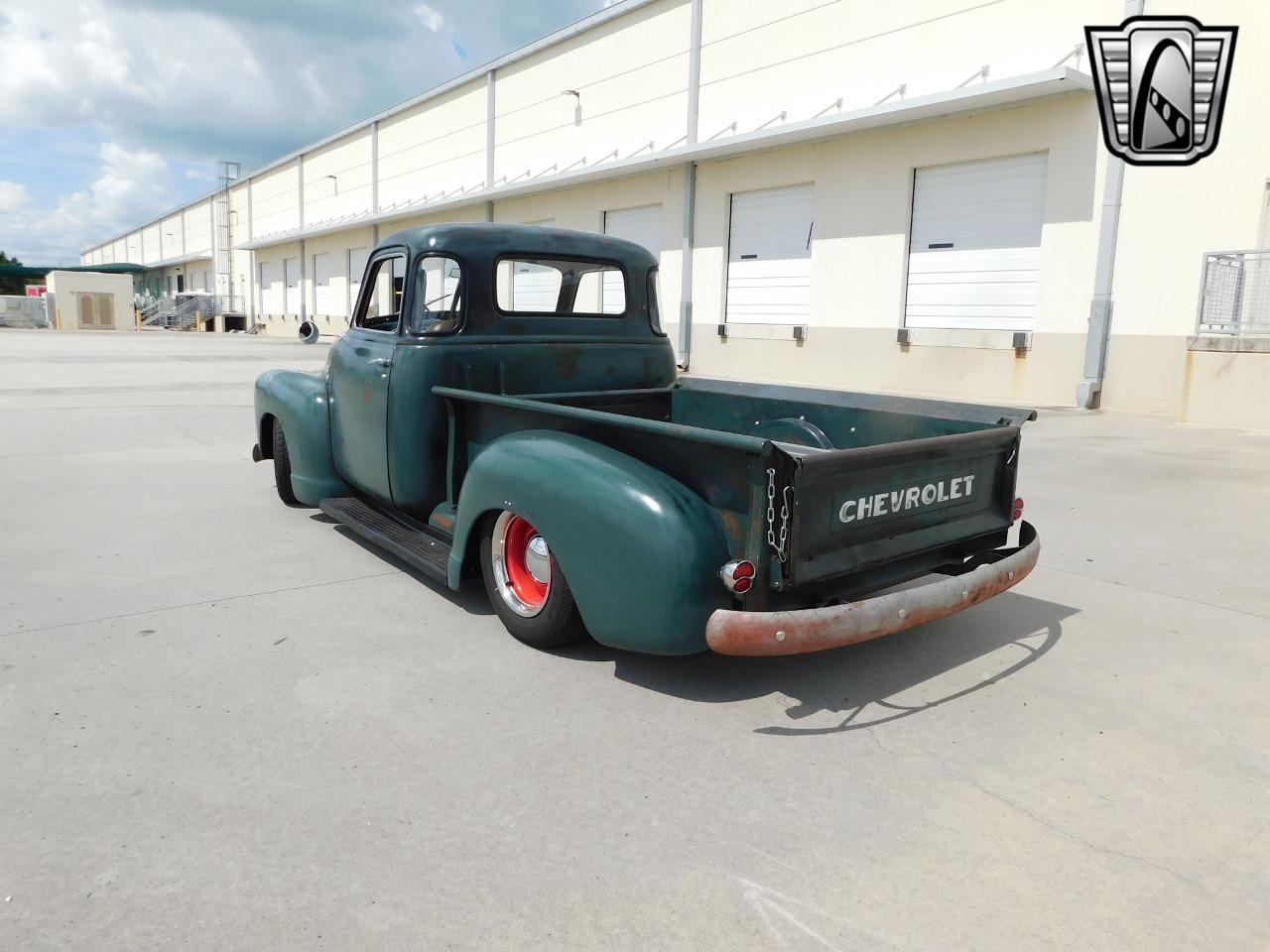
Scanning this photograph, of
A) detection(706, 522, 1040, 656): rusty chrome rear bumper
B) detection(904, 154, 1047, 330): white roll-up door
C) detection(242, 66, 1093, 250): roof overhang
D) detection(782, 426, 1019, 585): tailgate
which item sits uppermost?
detection(242, 66, 1093, 250): roof overhang

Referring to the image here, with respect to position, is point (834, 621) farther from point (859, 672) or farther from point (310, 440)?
point (310, 440)

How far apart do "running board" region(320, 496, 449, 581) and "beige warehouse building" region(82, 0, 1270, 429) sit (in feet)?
33.8

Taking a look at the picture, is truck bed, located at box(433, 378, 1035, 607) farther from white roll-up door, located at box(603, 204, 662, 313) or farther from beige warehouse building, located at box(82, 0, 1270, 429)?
white roll-up door, located at box(603, 204, 662, 313)

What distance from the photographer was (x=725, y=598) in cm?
305

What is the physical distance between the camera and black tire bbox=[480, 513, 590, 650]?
3.47m

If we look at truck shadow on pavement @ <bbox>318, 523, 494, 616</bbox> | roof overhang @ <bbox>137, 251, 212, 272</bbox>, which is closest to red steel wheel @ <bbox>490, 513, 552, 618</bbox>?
truck shadow on pavement @ <bbox>318, 523, 494, 616</bbox>

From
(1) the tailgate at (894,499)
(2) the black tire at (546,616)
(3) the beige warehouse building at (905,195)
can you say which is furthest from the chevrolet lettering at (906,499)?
(3) the beige warehouse building at (905,195)

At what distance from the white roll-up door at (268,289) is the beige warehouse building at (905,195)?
75.4 feet

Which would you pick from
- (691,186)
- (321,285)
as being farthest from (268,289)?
(691,186)

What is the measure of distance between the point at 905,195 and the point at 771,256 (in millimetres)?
3025

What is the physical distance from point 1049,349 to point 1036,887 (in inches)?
476

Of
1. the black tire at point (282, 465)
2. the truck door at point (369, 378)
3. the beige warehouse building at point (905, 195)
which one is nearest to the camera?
the truck door at point (369, 378)

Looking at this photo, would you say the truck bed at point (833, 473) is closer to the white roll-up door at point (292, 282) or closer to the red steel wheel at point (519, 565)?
the red steel wheel at point (519, 565)

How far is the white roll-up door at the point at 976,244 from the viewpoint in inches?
516
